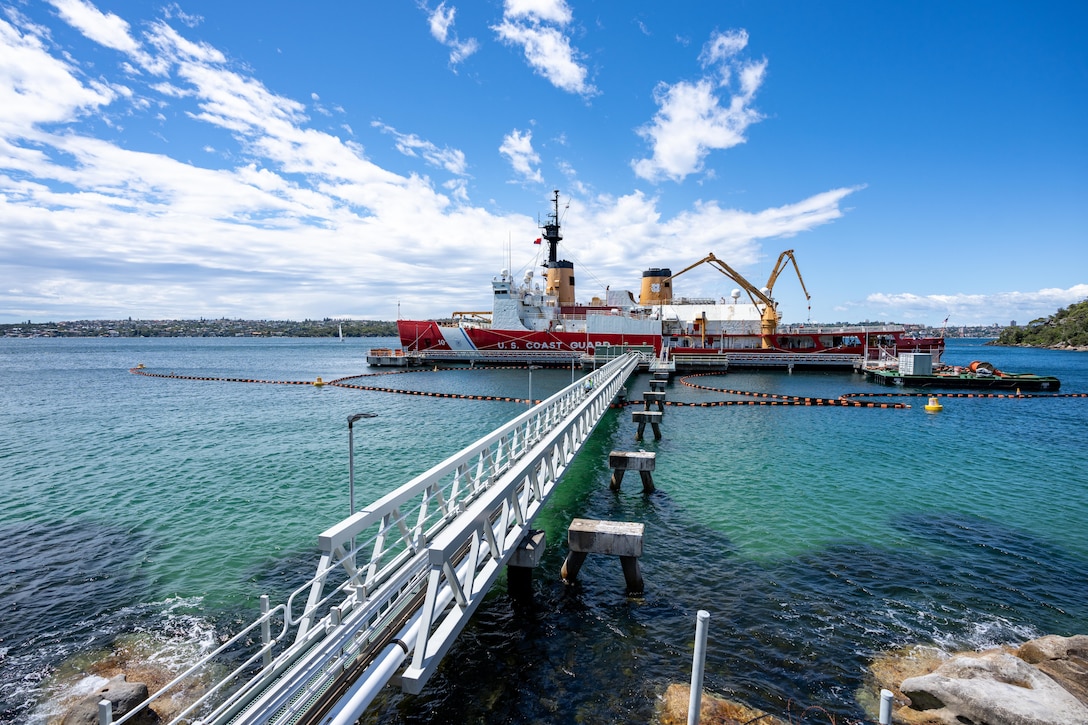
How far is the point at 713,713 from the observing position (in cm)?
665

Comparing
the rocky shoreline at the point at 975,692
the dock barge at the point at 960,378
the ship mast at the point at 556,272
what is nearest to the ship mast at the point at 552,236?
the ship mast at the point at 556,272

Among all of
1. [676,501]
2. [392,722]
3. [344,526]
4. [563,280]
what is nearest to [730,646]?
[392,722]

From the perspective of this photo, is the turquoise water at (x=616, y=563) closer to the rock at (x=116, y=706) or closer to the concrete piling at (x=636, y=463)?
the concrete piling at (x=636, y=463)

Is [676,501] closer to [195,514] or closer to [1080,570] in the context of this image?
[1080,570]

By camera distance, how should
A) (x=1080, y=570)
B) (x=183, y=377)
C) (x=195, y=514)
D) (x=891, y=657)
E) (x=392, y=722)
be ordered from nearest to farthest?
(x=392, y=722) → (x=891, y=657) → (x=1080, y=570) → (x=195, y=514) → (x=183, y=377)

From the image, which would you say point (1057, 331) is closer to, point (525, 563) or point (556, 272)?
point (556, 272)

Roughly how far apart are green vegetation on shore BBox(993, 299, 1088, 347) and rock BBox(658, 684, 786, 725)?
185 meters

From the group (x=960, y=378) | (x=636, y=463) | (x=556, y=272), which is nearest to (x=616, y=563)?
(x=636, y=463)

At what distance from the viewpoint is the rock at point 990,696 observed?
5945 mm

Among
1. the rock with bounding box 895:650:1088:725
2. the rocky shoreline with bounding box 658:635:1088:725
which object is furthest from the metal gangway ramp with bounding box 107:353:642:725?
the rock with bounding box 895:650:1088:725

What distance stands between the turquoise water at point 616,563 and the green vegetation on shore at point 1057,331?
157796 mm

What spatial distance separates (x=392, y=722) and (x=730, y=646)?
518 centimetres

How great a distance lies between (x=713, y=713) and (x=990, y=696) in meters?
3.22

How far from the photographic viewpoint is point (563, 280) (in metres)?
72.4
